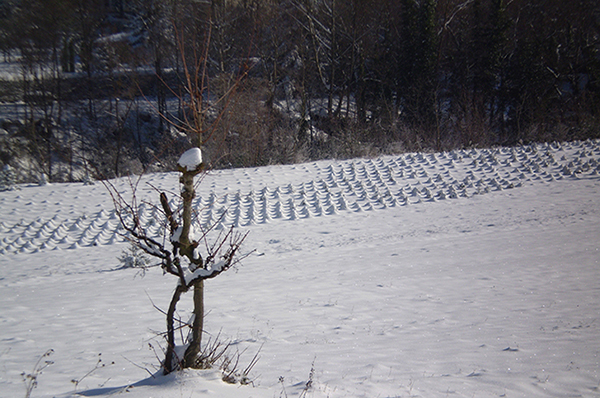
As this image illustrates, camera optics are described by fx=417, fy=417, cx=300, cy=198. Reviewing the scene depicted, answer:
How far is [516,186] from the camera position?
11.0m

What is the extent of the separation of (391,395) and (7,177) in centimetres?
1318

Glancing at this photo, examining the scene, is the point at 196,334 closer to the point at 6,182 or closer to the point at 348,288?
the point at 348,288

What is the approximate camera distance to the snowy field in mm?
3479

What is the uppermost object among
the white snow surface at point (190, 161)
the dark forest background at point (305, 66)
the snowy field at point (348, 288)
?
the dark forest background at point (305, 66)

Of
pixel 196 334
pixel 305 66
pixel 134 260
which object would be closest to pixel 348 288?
pixel 196 334

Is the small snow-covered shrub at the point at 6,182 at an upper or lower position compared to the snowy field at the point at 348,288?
upper

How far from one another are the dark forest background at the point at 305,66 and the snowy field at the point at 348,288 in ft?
35.7

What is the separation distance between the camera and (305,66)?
27.2 metres

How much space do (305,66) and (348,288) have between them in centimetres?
2345

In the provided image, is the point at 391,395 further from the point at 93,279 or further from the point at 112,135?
the point at 112,135

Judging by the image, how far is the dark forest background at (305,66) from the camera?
24469 millimetres

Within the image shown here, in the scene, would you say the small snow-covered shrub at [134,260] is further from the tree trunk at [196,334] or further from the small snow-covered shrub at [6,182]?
the small snow-covered shrub at [6,182]

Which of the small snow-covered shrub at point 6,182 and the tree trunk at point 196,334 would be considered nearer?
the tree trunk at point 196,334

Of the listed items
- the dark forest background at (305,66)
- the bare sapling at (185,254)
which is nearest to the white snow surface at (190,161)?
the bare sapling at (185,254)
